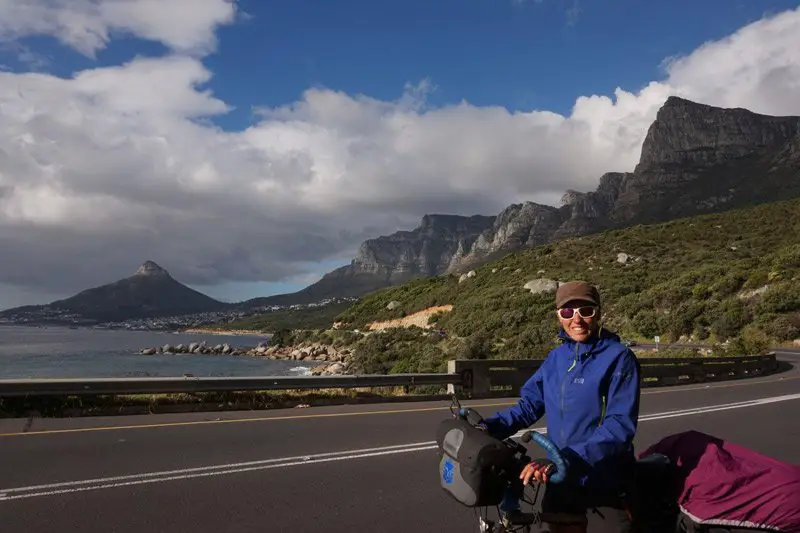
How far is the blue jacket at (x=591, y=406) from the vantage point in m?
2.77

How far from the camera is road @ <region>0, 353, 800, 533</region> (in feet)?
17.7

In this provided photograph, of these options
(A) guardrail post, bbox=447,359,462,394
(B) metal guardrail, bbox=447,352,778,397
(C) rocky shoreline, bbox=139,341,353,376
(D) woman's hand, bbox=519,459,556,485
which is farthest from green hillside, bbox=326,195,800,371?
(D) woman's hand, bbox=519,459,556,485

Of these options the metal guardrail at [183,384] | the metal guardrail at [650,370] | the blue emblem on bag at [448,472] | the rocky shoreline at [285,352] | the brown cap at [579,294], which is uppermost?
the brown cap at [579,294]

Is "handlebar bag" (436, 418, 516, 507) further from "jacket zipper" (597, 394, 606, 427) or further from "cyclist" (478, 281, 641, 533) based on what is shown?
"jacket zipper" (597, 394, 606, 427)

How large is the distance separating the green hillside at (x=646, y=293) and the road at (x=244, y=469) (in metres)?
22.9

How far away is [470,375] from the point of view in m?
16.3

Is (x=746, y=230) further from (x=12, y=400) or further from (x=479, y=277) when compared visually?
(x=12, y=400)

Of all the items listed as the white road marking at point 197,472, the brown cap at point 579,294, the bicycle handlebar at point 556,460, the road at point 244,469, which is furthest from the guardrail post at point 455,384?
the bicycle handlebar at point 556,460

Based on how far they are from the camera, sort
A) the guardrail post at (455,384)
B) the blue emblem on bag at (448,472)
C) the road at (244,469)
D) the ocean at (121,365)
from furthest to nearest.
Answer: the ocean at (121,365)
the guardrail post at (455,384)
the road at (244,469)
the blue emblem on bag at (448,472)

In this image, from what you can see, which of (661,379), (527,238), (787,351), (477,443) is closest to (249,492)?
(477,443)

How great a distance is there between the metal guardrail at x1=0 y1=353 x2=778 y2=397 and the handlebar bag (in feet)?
32.9

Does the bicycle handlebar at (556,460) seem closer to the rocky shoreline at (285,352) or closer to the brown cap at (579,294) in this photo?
the brown cap at (579,294)

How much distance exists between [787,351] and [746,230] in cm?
3936

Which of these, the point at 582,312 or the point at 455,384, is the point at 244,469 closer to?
the point at 582,312
